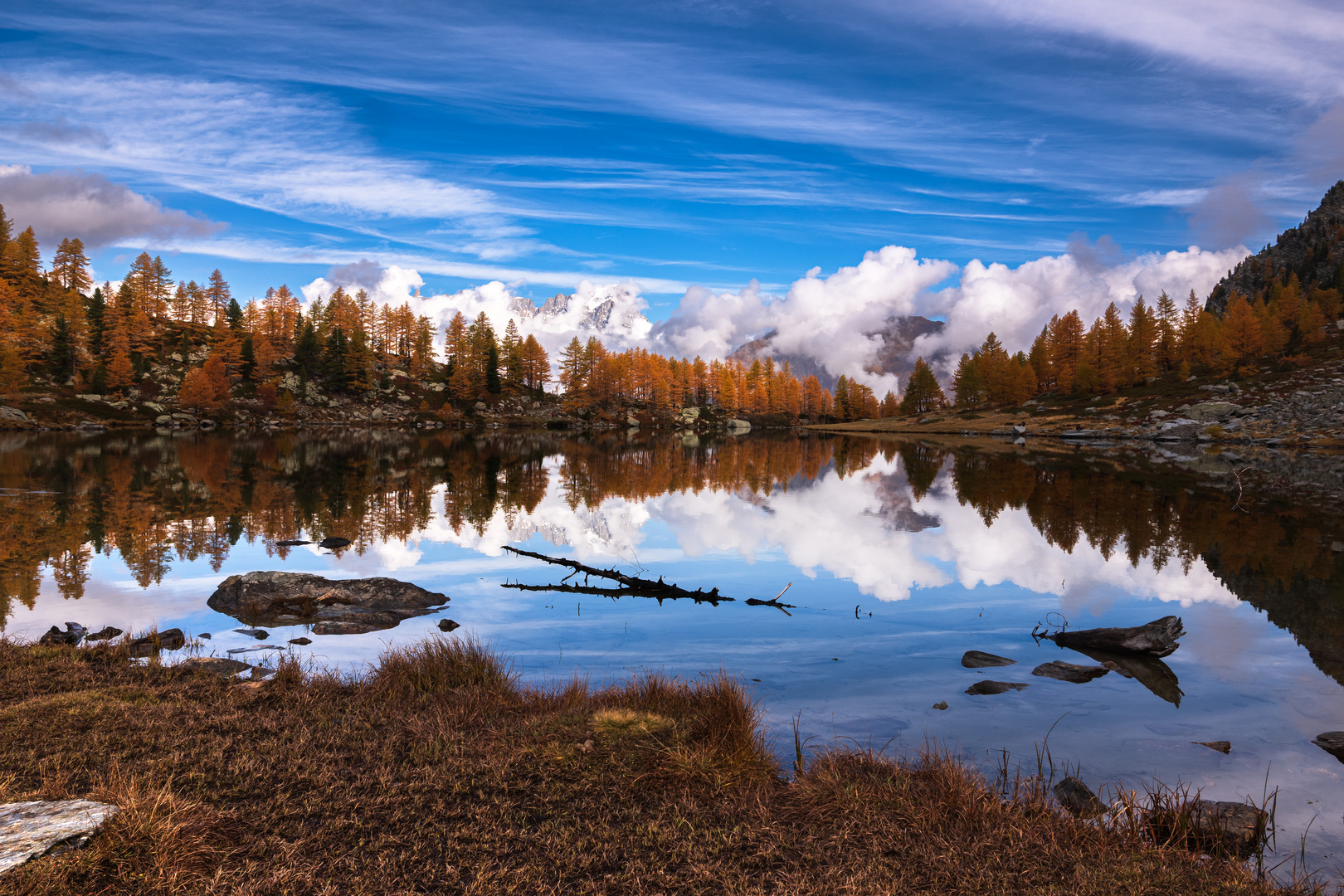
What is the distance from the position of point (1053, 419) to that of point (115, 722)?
5635 inches

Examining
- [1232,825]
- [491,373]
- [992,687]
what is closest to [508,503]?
[992,687]

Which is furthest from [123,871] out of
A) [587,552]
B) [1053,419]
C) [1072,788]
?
[1053,419]

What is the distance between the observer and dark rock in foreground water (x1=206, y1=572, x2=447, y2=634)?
17.3 metres

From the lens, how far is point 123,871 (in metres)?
6.09

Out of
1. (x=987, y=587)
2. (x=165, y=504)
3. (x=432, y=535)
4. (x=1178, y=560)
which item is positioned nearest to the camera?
(x=987, y=587)

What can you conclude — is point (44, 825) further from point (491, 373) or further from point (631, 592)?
point (491, 373)

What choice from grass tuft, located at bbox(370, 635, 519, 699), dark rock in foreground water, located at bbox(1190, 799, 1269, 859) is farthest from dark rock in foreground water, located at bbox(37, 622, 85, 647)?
dark rock in foreground water, located at bbox(1190, 799, 1269, 859)

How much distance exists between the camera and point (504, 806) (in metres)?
7.91

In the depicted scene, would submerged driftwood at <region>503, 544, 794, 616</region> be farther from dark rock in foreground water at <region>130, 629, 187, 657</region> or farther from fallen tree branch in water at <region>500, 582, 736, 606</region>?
dark rock in foreground water at <region>130, 629, 187, 657</region>

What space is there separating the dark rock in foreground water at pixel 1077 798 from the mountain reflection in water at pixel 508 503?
19.9 feet

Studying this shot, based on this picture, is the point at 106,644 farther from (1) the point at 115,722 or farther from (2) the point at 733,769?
(2) the point at 733,769

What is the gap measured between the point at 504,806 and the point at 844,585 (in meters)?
16.5

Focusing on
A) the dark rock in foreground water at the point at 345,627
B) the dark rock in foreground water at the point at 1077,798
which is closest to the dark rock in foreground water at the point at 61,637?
the dark rock in foreground water at the point at 345,627

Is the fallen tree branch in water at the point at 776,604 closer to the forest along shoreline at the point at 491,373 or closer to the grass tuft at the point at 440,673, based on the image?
the grass tuft at the point at 440,673
